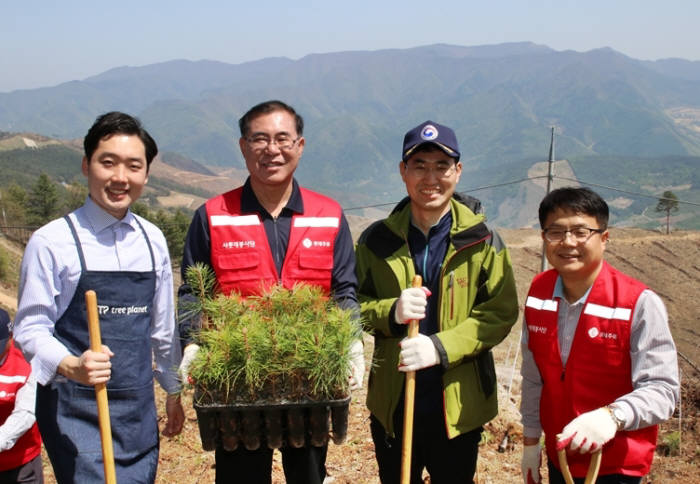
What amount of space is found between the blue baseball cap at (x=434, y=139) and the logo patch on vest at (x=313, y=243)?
569 millimetres

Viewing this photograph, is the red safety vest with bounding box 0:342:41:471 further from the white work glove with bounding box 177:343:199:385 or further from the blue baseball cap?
the blue baseball cap

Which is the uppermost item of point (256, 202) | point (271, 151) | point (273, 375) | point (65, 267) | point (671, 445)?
point (271, 151)

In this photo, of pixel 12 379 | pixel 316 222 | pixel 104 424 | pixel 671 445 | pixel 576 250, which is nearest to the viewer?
pixel 104 424

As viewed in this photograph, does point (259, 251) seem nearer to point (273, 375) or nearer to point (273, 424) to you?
point (273, 375)

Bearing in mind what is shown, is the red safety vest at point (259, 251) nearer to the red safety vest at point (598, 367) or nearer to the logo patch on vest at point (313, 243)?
the logo patch on vest at point (313, 243)

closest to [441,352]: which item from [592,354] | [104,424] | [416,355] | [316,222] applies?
[416,355]

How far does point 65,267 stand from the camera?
233 cm

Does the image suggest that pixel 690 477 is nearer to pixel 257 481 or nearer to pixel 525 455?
pixel 525 455

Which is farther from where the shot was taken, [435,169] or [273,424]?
[435,169]

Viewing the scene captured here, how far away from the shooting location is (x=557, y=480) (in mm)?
2531

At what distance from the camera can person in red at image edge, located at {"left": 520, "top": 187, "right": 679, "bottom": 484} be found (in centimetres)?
221

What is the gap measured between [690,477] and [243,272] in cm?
500

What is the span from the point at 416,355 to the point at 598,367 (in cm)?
75

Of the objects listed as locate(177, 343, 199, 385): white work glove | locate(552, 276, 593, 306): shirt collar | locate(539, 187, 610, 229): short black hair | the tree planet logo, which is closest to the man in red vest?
locate(177, 343, 199, 385): white work glove
